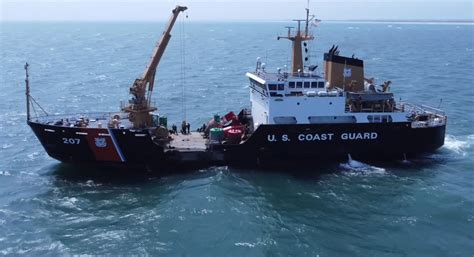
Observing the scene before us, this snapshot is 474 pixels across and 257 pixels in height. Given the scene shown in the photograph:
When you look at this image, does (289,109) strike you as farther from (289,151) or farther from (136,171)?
(136,171)

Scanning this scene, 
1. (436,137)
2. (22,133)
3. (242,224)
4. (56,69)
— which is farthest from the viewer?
(56,69)

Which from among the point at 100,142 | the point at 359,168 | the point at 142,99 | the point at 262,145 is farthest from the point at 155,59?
the point at 359,168

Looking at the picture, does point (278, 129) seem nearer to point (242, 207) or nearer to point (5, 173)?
point (242, 207)

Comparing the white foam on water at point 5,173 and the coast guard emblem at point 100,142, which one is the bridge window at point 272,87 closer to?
the coast guard emblem at point 100,142

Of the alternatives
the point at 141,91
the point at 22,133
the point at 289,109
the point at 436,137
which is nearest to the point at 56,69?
the point at 22,133

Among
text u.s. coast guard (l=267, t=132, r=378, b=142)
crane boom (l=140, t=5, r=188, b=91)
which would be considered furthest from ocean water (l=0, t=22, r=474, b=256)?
crane boom (l=140, t=5, r=188, b=91)

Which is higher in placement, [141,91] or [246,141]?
[141,91]

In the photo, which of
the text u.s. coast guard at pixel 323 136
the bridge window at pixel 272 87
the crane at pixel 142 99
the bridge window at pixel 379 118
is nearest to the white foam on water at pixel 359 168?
the text u.s. coast guard at pixel 323 136
